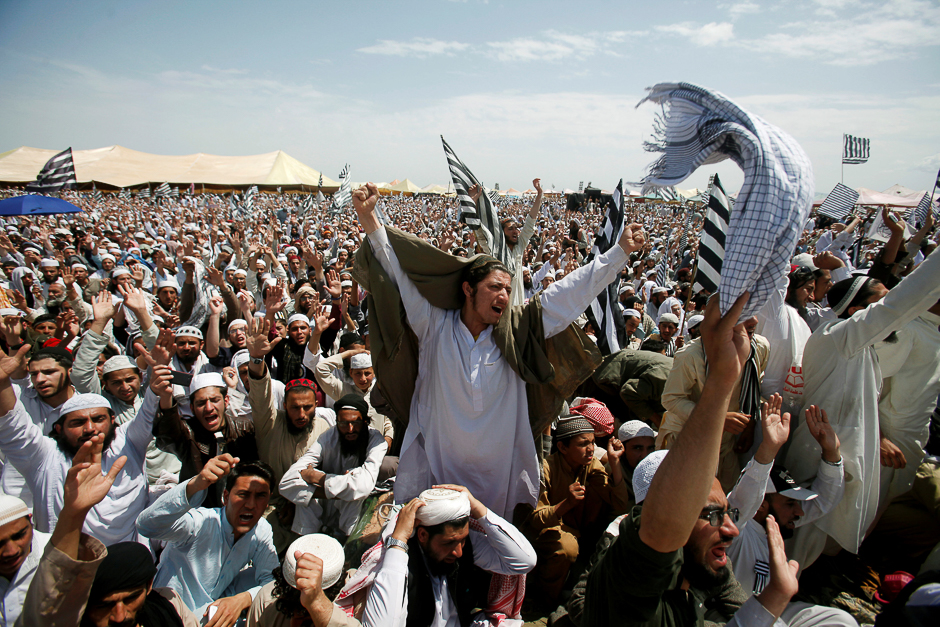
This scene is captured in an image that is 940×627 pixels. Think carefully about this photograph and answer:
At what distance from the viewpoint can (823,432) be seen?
252 centimetres

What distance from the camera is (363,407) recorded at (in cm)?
326

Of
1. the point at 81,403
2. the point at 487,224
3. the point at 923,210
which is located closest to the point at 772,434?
the point at 487,224

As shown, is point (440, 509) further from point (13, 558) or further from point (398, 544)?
point (13, 558)

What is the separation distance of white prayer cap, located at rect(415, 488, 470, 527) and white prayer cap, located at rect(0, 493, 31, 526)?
1.53 m

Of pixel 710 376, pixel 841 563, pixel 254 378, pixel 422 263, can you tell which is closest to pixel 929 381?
pixel 841 563

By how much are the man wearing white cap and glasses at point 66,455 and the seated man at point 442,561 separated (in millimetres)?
1513

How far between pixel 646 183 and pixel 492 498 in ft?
6.23

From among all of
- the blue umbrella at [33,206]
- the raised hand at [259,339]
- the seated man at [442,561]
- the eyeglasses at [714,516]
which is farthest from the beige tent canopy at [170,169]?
the eyeglasses at [714,516]

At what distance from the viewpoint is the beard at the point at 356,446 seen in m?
3.22

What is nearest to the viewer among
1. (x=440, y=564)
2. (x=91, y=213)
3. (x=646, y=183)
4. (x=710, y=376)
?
(x=710, y=376)

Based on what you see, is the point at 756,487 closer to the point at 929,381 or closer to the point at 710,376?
the point at 929,381

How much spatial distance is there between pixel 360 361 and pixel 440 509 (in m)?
2.23

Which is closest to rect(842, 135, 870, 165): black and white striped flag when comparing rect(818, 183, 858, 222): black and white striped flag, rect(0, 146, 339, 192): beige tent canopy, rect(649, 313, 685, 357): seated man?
rect(818, 183, 858, 222): black and white striped flag

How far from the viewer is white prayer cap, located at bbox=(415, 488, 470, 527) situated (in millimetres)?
2076
